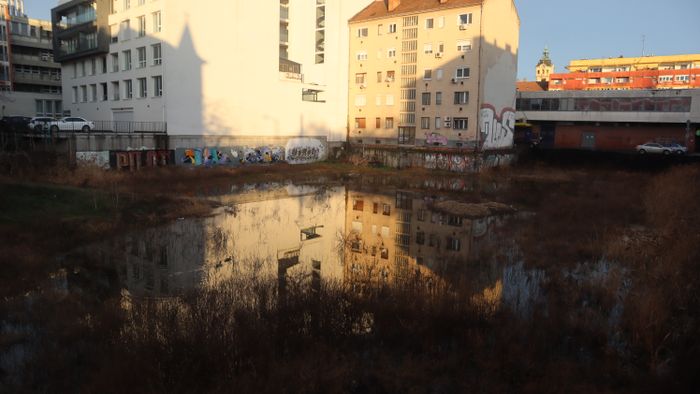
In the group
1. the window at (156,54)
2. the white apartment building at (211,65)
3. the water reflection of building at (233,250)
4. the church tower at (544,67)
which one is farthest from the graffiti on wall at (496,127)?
the church tower at (544,67)

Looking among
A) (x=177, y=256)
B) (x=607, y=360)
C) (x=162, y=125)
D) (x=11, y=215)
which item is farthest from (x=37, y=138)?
(x=607, y=360)

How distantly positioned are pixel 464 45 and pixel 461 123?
799cm

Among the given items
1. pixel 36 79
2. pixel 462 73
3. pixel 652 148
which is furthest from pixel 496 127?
pixel 36 79

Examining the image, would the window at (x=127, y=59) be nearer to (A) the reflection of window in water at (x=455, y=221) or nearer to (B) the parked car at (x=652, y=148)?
(A) the reflection of window in water at (x=455, y=221)

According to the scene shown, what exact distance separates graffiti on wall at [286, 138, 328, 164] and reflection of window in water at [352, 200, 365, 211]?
68.4 ft

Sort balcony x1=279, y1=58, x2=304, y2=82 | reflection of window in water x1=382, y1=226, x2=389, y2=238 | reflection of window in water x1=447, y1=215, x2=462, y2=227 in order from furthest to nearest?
balcony x1=279, y1=58, x2=304, y2=82, reflection of window in water x1=447, y1=215, x2=462, y2=227, reflection of window in water x1=382, y1=226, x2=389, y2=238

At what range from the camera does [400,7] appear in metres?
54.9

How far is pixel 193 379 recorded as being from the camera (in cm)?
800

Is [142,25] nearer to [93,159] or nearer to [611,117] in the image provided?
[93,159]

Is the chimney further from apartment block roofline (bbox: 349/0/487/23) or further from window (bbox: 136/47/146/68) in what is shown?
window (bbox: 136/47/146/68)

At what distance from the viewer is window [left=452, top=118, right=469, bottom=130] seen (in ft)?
161

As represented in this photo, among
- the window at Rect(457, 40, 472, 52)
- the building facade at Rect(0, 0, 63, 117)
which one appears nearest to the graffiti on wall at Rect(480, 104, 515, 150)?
the window at Rect(457, 40, 472, 52)

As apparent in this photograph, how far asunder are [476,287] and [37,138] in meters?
35.4

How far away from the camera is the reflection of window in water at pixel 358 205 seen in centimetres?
2931
